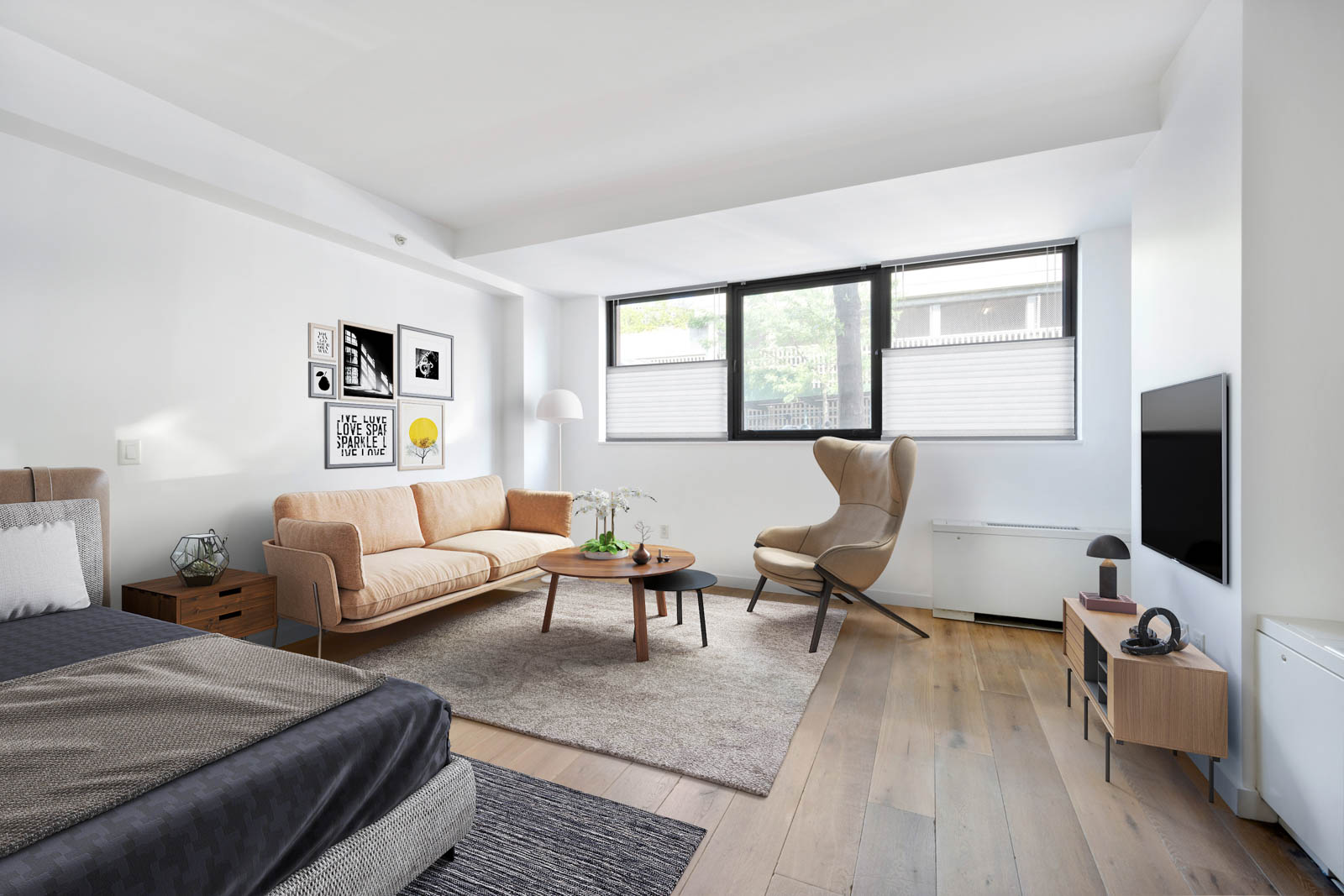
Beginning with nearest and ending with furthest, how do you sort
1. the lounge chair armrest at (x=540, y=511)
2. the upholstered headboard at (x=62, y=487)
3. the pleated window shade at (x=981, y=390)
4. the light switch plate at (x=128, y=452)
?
the upholstered headboard at (x=62, y=487) < the light switch plate at (x=128, y=452) < the pleated window shade at (x=981, y=390) < the lounge chair armrest at (x=540, y=511)

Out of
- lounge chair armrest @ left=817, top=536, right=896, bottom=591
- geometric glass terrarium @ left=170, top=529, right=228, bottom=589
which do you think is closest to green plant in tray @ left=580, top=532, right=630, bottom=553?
lounge chair armrest @ left=817, top=536, right=896, bottom=591

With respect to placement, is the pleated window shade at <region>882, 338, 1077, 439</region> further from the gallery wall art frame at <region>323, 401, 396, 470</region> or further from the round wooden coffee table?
the gallery wall art frame at <region>323, 401, 396, 470</region>

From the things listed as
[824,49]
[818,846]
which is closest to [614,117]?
[824,49]

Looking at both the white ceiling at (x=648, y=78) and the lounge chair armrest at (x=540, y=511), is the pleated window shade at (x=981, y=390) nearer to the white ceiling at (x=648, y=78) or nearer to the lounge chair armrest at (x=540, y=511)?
→ the white ceiling at (x=648, y=78)

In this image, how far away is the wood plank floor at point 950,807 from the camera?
153 cm

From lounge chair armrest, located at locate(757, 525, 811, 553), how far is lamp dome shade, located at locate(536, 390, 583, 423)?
1802 mm

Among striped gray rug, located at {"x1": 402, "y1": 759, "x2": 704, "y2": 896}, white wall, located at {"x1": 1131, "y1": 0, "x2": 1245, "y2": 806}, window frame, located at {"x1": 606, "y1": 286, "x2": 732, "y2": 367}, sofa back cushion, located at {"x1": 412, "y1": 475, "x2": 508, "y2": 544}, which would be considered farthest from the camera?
window frame, located at {"x1": 606, "y1": 286, "x2": 732, "y2": 367}

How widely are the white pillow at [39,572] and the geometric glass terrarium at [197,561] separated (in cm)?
42

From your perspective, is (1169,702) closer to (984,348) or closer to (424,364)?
A: (984,348)

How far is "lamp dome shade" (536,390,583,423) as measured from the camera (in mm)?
4797

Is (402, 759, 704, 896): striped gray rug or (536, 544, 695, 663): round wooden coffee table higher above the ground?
(536, 544, 695, 663): round wooden coffee table

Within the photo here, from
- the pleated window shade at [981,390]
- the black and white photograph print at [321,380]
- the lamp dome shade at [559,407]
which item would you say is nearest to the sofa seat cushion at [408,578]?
the black and white photograph print at [321,380]

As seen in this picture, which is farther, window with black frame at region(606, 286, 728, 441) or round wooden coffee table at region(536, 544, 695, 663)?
window with black frame at region(606, 286, 728, 441)

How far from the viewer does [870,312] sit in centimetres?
435
